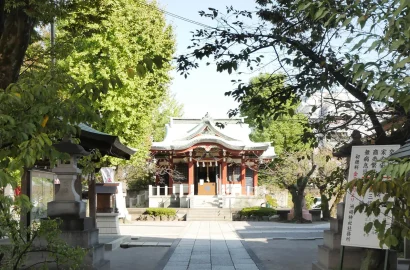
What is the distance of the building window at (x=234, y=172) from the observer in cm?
4094

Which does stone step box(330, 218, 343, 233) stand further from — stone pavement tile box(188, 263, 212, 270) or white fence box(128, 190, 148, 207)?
white fence box(128, 190, 148, 207)

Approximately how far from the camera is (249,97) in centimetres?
1081

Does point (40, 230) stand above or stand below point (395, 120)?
below

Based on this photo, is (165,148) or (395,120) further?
(165,148)

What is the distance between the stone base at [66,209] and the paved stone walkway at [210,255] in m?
3.12

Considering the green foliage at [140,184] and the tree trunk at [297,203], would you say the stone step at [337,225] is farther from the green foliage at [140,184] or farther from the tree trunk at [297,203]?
the green foliage at [140,184]

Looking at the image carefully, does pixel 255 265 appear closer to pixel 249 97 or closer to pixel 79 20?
pixel 249 97

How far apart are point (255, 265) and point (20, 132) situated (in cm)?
941

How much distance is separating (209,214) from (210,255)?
66.1 ft

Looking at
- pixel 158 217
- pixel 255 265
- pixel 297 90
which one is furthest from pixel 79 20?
pixel 158 217

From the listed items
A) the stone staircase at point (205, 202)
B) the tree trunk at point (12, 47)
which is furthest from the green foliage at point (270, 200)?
the tree trunk at point (12, 47)

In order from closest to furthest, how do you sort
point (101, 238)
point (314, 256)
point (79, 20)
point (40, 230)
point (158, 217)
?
1. point (40, 230)
2. point (79, 20)
3. point (314, 256)
4. point (101, 238)
5. point (158, 217)

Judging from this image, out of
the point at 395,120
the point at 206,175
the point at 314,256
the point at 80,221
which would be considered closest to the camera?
the point at 395,120

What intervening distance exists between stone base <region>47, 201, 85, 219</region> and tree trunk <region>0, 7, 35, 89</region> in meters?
4.08
